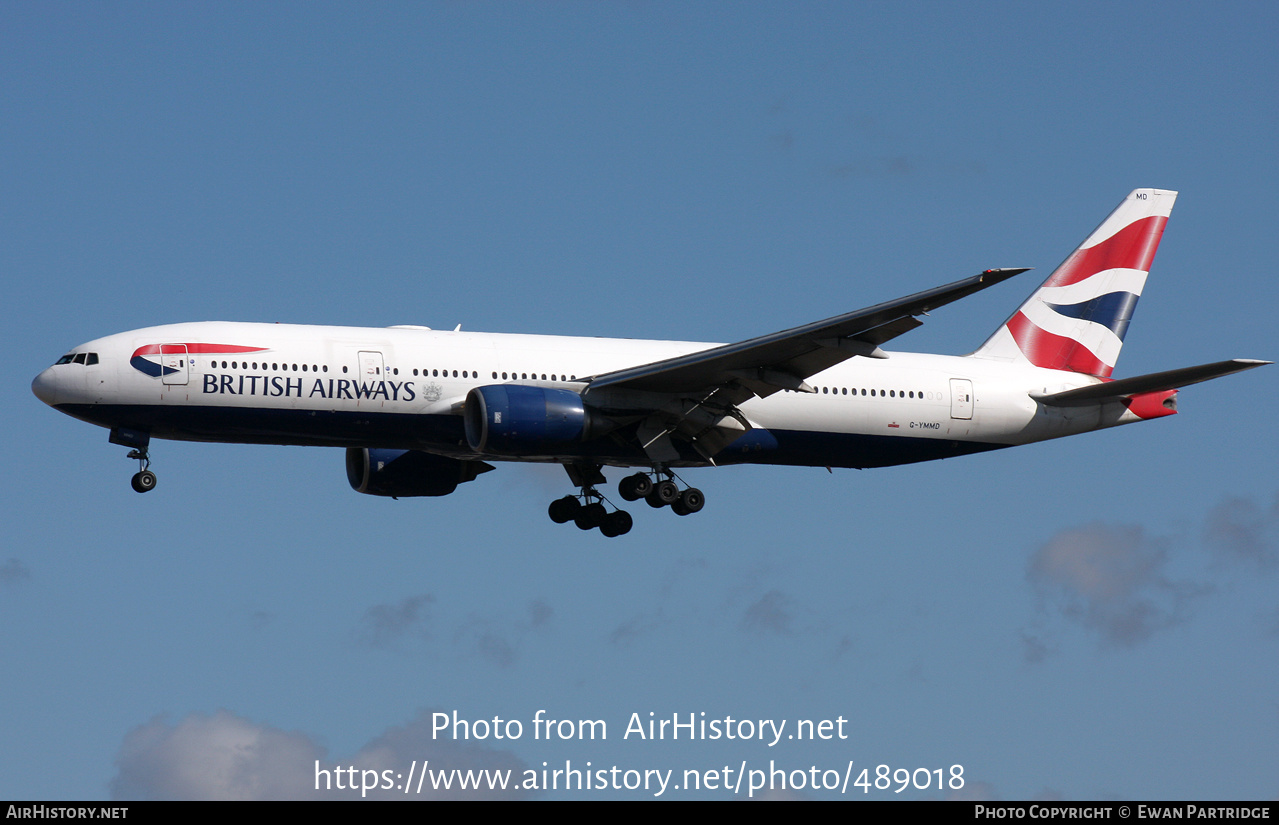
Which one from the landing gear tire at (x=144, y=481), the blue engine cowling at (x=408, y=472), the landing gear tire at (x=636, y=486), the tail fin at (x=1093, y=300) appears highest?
the tail fin at (x=1093, y=300)

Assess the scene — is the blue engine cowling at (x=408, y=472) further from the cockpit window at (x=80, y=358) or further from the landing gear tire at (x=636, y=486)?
the cockpit window at (x=80, y=358)

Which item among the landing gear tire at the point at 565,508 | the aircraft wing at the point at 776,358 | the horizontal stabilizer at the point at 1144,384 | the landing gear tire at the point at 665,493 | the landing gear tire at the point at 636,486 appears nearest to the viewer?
the aircraft wing at the point at 776,358

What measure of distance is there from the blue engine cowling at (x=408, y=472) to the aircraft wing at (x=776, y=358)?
7778mm

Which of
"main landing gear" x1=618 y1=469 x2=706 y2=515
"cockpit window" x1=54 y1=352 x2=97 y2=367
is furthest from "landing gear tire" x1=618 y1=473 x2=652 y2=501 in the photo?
"cockpit window" x1=54 y1=352 x2=97 y2=367

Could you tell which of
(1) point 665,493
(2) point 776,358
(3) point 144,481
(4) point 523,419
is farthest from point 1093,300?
(3) point 144,481

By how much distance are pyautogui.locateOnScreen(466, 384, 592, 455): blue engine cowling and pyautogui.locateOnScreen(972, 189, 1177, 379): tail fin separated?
13.4m

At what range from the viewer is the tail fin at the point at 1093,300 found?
48.9 metres

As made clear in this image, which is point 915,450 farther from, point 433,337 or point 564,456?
point 433,337

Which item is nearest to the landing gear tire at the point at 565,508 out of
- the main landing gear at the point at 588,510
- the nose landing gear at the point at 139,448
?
the main landing gear at the point at 588,510

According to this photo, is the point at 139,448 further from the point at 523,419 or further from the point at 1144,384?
the point at 1144,384

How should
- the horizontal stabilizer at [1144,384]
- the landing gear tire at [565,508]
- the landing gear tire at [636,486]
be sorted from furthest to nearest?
the landing gear tire at [565,508]
the landing gear tire at [636,486]
the horizontal stabilizer at [1144,384]

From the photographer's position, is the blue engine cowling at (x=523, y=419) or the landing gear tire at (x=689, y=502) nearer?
the blue engine cowling at (x=523, y=419)

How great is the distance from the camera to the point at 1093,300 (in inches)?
1980

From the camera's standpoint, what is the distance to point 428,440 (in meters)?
42.0
